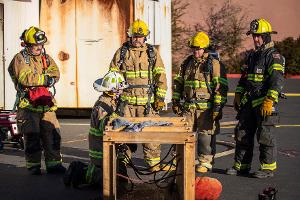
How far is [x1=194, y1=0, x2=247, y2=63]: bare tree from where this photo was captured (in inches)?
1027

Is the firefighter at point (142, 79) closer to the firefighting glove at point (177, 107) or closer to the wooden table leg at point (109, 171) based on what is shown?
the firefighting glove at point (177, 107)

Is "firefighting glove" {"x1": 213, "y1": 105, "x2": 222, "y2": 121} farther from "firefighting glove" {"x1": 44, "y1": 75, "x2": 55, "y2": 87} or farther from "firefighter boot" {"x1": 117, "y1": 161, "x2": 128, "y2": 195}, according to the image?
"firefighting glove" {"x1": 44, "y1": 75, "x2": 55, "y2": 87}

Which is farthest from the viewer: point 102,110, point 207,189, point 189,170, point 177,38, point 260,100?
point 177,38

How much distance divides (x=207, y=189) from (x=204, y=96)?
2.20 metres

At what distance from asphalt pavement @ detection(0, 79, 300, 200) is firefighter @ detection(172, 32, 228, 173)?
1.23 feet

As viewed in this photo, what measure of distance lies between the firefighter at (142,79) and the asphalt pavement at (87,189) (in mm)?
1152

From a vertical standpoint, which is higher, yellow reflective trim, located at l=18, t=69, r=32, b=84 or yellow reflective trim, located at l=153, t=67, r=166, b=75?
yellow reflective trim, located at l=153, t=67, r=166, b=75

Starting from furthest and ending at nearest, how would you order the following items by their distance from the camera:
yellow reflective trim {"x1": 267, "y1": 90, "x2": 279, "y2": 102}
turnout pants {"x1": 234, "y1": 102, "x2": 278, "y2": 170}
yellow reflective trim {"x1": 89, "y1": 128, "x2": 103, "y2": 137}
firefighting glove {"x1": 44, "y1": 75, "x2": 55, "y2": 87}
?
firefighting glove {"x1": 44, "y1": 75, "x2": 55, "y2": 87}, turnout pants {"x1": 234, "y1": 102, "x2": 278, "y2": 170}, yellow reflective trim {"x1": 267, "y1": 90, "x2": 279, "y2": 102}, yellow reflective trim {"x1": 89, "y1": 128, "x2": 103, "y2": 137}

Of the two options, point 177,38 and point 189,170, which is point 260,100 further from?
point 177,38

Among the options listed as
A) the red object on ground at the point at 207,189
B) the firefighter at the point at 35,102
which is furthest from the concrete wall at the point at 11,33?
the red object on ground at the point at 207,189

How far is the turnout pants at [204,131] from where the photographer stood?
9.62m


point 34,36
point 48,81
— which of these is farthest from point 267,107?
point 34,36

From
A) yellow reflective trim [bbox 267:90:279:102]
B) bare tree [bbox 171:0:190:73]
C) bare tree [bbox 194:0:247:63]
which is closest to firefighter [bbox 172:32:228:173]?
yellow reflective trim [bbox 267:90:279:102]

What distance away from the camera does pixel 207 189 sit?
770cm
